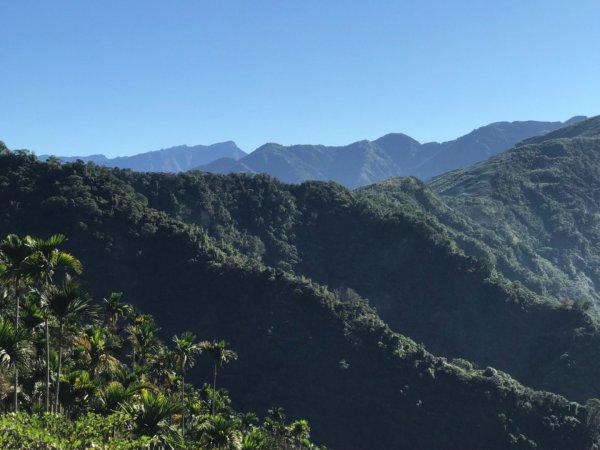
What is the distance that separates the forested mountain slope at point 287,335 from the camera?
12594cm

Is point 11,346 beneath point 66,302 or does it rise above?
beneath

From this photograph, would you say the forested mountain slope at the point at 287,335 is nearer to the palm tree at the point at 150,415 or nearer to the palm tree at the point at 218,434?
the palm tree at the point at 218,434

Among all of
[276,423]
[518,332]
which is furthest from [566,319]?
[276,423]

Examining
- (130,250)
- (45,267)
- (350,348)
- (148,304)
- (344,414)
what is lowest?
(344,414)

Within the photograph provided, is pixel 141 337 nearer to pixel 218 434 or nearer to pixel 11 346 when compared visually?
pixel 218 434

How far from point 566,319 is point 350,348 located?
228ft

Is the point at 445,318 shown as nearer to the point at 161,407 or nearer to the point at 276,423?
the point at 276,423

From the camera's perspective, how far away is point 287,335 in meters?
141

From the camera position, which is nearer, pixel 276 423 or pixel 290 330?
pixel 276 423

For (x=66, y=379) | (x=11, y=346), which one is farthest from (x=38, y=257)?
(x=66, y=379)

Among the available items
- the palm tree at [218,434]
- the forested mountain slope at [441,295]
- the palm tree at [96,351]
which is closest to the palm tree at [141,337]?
the palm tree at [96,351]

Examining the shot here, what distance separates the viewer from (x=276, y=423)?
84500mm

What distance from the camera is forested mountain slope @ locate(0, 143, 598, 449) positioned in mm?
125938

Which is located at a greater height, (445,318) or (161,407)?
(161,407)
